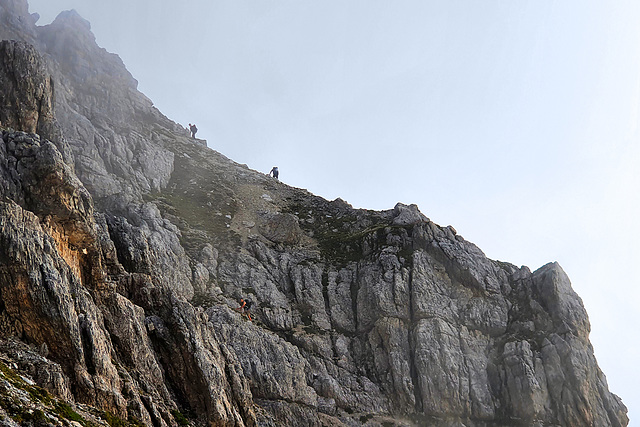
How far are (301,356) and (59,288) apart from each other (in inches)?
1206

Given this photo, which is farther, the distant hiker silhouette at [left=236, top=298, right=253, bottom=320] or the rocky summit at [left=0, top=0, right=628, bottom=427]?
the distant hiker silhouette at [left=236, top=298, right=253, bottom=320]

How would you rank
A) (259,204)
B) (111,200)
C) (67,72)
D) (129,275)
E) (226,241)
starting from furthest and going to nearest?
(67,72)
(259,204)
(226,241)
(111,200)
(129,275)

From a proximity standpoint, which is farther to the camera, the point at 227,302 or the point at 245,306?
the point at 227,302

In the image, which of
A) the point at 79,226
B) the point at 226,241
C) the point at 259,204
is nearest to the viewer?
the point at 79,226

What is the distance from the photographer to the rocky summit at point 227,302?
27234 millimetres

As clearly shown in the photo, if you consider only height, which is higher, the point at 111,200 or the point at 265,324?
the point at 111,200

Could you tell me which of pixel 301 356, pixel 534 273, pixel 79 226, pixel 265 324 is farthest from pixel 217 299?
pixel 534 273

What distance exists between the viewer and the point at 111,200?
6250 cm

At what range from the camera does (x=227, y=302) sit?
55.7 meters

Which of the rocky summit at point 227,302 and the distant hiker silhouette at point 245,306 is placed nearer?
the rocky summit at point 227,302

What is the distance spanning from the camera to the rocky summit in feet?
89.4

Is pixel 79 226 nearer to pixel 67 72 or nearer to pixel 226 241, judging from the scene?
pixel 226 241

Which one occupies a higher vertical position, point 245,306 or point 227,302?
point 227,302

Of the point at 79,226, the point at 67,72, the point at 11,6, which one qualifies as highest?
the point at 11,6
